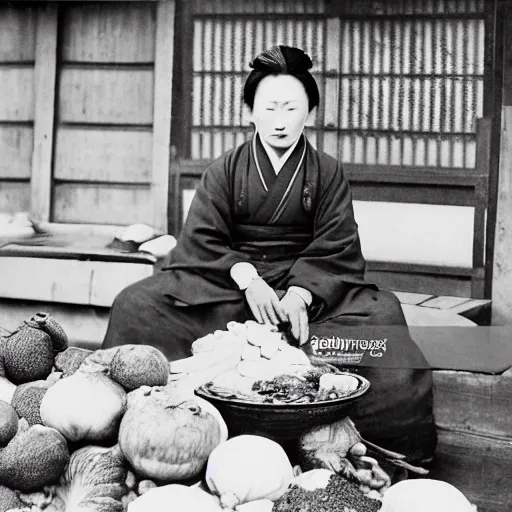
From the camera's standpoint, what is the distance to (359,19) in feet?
11.8

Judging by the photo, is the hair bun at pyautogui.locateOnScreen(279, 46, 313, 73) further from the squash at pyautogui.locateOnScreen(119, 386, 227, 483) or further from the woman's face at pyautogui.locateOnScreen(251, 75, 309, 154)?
the squash at pyautogui.locateOnScreen(119, 386, 227, 483)

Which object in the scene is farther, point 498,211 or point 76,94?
point 76,94

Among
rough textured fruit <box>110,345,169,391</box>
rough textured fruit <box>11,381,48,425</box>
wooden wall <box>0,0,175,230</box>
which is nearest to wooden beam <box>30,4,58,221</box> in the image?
wooden wall <box>0,0,175,230</box>

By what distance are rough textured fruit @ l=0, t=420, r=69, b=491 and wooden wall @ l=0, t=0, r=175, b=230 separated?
151cm

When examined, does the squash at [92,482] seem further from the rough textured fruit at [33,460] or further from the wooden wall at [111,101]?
the wooden wall at [111,101]

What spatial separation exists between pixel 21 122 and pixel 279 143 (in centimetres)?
131

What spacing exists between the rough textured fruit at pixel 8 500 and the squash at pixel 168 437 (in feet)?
1.24

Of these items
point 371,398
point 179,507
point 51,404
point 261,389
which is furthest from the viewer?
point 371,398

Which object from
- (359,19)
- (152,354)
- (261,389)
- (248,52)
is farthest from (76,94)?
(261,389)

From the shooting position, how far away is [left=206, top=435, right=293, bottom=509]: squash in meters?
2.39

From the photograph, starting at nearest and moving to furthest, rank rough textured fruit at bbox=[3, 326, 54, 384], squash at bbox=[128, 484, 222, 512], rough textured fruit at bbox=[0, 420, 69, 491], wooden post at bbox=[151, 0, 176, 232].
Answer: squash at bbox=[128, 484, 222, 512] → rough textured fruit at bbox=[0, 420, 69, 491] → rough textured fruit at bbox=[3, 326, 54, 384] → wooden post at bbox=[151, 0, 176, 232]

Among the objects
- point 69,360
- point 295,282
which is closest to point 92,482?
point 69,360

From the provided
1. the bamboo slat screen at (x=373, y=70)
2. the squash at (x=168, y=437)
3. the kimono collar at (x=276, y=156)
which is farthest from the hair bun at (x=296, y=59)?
the squash at (x=168, y=437)

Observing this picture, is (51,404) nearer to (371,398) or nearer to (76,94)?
(371,398)
